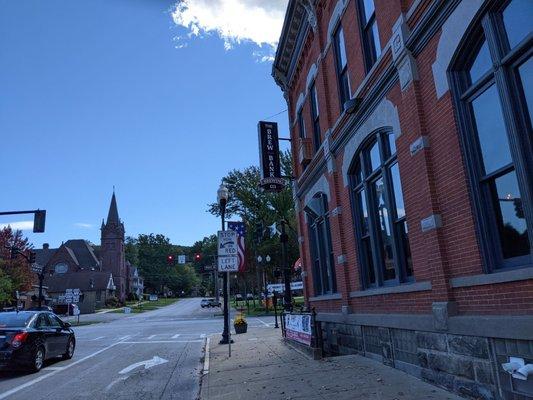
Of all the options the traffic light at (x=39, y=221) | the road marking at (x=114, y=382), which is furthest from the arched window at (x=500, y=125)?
the traffic light at (x=39, y=221)

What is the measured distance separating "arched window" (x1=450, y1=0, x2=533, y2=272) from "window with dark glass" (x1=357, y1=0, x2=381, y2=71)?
139 inches

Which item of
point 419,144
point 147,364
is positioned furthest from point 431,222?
point 147,364

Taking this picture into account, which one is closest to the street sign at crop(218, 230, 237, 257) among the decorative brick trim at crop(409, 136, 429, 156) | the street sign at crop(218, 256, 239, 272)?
the street sign at crop(218, 256, 239, 272)

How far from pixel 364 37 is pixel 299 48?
601 cm

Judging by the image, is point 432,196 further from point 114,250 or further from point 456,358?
point 114,250

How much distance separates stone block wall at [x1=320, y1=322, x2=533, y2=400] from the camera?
224 inches

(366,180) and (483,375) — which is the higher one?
(366,180)

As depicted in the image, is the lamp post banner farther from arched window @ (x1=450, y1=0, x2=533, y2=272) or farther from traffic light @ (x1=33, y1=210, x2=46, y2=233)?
traffic light @ (x1=33, y1=210, x2=46, y2=233)

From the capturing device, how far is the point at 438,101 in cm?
727

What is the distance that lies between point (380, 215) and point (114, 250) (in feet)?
334

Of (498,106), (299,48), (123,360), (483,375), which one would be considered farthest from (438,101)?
(123,360)

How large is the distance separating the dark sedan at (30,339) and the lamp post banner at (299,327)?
6661 millimetres

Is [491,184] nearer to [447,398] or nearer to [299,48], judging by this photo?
[447,398]

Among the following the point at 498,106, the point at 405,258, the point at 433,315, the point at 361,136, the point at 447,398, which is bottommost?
the point at 447,398
